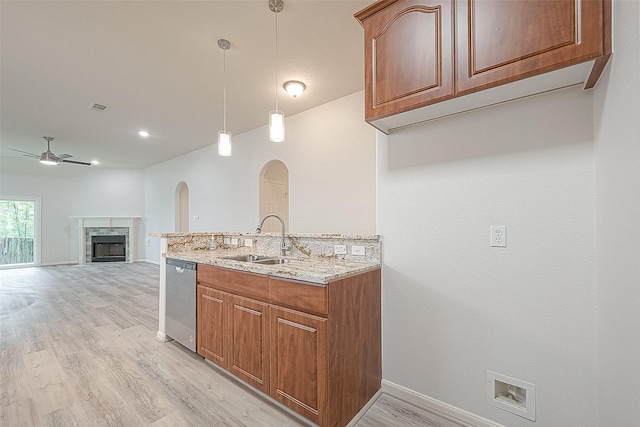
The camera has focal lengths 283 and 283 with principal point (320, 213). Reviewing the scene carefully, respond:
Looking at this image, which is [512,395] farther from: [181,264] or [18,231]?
[18,231]

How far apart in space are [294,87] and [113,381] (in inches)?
132

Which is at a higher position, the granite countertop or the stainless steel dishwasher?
the granite countertop

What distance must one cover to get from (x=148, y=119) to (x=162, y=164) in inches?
141

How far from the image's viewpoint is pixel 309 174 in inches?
176

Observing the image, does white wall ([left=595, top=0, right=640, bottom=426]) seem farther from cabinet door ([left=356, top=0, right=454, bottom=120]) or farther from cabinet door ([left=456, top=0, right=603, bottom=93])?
cabinet door ([left=356, top=0, right=454, bottom=120])

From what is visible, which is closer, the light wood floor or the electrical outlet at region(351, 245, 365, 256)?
the light wood floor

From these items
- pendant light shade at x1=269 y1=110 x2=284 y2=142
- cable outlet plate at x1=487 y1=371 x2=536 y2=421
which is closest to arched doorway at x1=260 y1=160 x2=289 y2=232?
pendant light shade at x1=269 y1=110 x2=284 y2=142

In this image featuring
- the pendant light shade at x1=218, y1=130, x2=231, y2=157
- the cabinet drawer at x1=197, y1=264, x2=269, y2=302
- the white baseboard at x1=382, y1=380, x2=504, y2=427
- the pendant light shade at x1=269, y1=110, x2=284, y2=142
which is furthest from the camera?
the pendant light shade at x1=218, y1=130, x2=231, y2=157

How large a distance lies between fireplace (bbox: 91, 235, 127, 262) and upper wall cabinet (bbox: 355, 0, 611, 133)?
9495mm

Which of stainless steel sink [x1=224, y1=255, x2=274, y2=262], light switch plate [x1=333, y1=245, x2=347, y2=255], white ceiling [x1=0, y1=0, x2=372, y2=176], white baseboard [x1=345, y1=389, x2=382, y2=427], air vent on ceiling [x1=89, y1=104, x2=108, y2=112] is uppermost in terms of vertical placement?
white ceiling [x1=0, y1=0, x2=372, y2=176]

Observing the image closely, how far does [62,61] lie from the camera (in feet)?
9.68

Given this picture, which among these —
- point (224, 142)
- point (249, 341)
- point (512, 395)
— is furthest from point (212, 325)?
point (512, 395)

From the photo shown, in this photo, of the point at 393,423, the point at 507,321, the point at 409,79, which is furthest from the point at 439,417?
the point at 409,79

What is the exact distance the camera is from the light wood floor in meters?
1.73
